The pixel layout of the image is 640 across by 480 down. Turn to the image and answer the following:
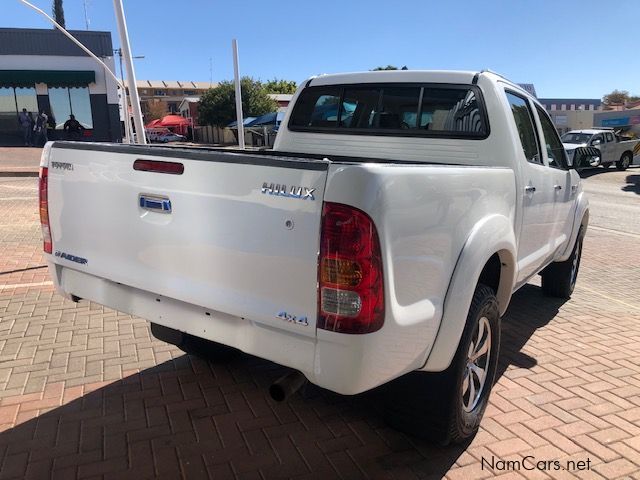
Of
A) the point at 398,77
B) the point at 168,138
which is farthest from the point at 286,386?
the point at 168,138

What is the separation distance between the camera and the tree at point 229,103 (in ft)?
158

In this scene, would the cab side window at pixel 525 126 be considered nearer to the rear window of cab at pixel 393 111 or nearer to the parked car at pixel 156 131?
the rear window of cab at pixel 393 111

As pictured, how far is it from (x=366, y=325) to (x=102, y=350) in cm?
276

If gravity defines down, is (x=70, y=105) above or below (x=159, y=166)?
above

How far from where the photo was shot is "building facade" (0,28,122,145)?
28047mm

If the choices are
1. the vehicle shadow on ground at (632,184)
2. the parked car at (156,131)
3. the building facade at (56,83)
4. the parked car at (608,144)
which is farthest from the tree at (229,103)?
the vehicle shadow on ground at (632,184)

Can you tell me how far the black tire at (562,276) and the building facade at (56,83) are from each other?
27101 millimetres

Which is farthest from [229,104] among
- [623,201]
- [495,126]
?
[495,126]

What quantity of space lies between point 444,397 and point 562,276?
3.52 meters

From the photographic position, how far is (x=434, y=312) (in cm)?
238

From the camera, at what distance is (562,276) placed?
5.57 m

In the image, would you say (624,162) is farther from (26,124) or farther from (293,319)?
(26,124)

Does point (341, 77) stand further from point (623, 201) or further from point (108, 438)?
point (623, 201)

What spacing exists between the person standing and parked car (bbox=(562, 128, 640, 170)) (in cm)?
2574
